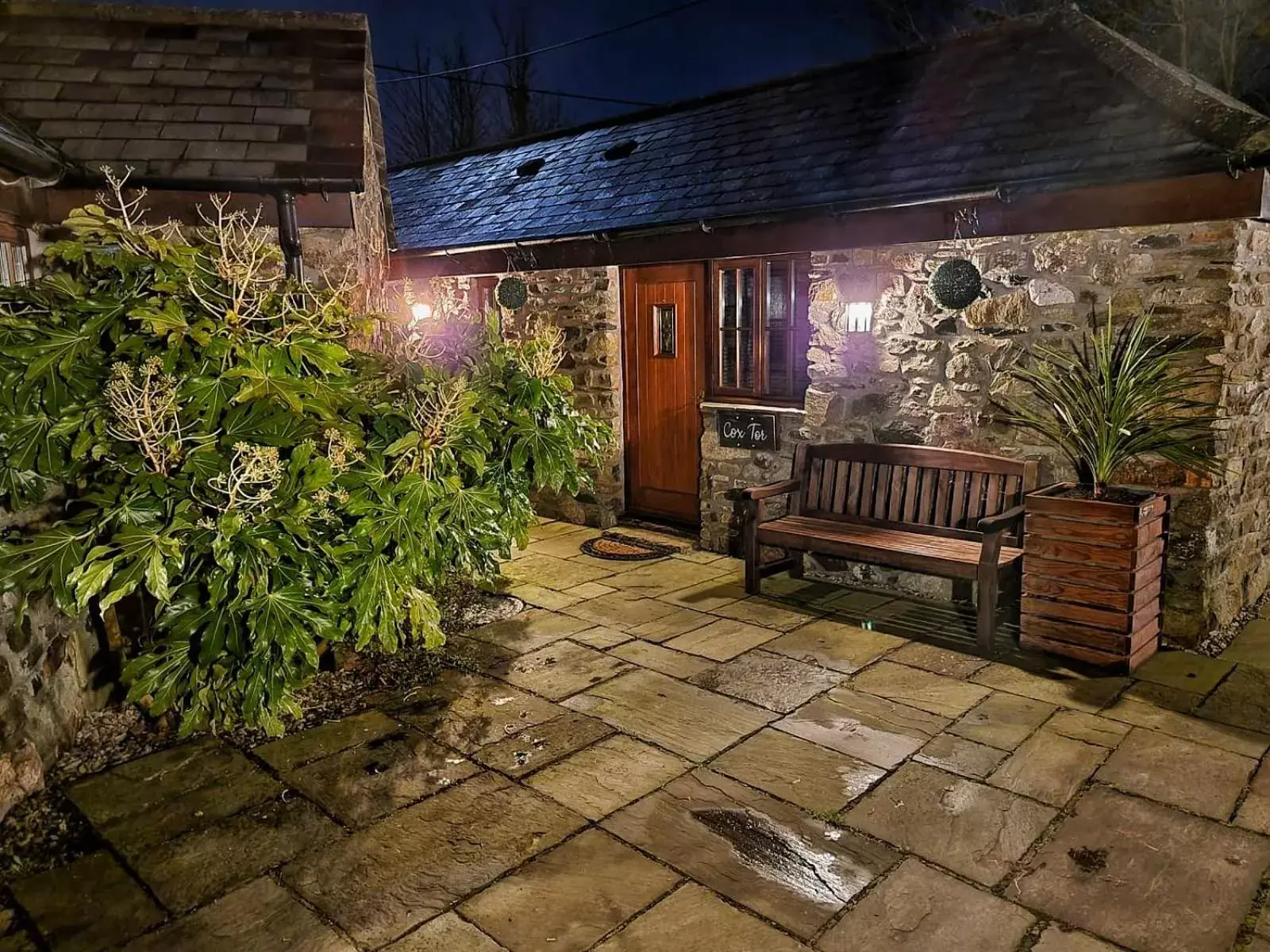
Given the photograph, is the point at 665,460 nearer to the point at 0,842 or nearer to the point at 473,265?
the point at 473,265

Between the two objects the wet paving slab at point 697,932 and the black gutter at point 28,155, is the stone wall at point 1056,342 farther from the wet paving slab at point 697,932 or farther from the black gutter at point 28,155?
the black gutter at point 28,155

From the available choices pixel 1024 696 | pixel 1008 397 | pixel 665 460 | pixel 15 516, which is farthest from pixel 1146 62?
pixel 15 516

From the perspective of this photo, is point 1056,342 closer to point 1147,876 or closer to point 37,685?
point 1147,876

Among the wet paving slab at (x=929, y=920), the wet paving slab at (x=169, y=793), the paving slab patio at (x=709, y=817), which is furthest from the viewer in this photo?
the wet paving slab at (x=169, y=793)

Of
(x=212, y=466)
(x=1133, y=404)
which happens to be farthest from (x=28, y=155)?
(x=1133, y=404)

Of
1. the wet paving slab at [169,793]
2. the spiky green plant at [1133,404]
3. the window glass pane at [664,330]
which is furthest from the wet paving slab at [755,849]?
the window glass pane at [664,330]

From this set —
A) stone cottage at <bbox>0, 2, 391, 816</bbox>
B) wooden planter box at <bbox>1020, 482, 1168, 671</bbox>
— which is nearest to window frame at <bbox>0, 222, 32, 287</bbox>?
stone cottage at <bbox>0, 2, 391, 816</bbox>

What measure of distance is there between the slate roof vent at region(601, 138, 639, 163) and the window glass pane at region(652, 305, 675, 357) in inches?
78.7

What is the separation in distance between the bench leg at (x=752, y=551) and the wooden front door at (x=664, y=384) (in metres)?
1.52

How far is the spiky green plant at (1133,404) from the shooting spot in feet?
14.5

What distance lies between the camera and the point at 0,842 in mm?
3047

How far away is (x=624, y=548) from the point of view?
23.3ft

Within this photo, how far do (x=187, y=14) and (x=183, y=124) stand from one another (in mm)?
1607

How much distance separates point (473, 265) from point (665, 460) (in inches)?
110
